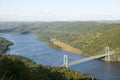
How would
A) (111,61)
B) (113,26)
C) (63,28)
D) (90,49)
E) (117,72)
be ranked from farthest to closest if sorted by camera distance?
(63,28) < (113,26) < (90,49) < (111,61) < (117,72)

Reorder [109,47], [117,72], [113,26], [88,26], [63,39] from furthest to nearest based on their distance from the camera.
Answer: [88,26]
[63,39]
[113,26]
[109,47]
[117,72]

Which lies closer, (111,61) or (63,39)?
(111,61)

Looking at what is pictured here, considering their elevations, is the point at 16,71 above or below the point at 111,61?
above

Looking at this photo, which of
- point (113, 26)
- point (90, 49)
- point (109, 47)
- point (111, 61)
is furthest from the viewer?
point (113, 26)

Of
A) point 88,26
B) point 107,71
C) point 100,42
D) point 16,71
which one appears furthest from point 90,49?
point 16,71

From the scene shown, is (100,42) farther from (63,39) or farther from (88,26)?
(88,26)

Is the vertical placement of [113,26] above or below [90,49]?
above

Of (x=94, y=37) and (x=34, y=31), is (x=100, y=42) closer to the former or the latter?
(x=94, y=37)

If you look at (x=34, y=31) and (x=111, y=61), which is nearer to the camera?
(x=111, y=61)

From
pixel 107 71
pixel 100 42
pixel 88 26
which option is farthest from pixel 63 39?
pixel 107 71
